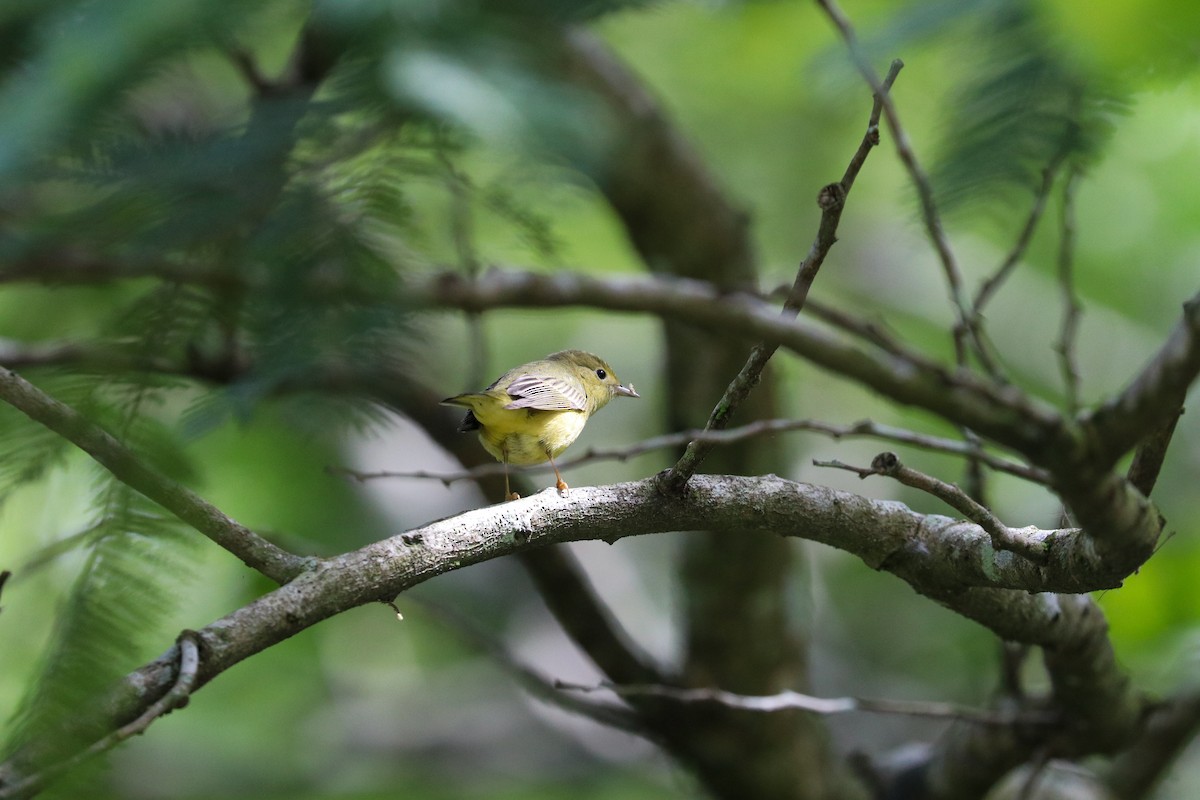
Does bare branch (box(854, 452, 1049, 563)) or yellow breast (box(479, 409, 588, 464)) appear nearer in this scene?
bare branch (box(854, 452, 1049, 563))

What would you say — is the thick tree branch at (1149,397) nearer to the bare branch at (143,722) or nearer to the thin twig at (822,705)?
the bare branch at (143,722)

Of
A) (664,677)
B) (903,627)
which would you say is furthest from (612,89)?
(903,627)

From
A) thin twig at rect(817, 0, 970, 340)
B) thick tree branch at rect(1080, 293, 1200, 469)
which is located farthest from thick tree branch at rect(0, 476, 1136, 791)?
thin twig at rect(817, 0, 970, 340)

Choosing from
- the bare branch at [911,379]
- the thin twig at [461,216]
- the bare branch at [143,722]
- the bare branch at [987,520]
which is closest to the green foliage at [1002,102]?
the bare branch at [911,379]

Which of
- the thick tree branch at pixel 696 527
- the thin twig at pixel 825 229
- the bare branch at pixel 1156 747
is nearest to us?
the thin twig at pixel 825 229

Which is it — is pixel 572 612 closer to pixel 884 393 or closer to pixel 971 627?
pixel 971 627

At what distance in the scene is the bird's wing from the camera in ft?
10.8

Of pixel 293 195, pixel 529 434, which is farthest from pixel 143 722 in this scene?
pixel 529 434

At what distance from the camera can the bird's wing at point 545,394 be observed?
3.30 m

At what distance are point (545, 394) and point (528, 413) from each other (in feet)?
0.27

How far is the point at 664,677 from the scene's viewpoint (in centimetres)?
506

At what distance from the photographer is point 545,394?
339cm

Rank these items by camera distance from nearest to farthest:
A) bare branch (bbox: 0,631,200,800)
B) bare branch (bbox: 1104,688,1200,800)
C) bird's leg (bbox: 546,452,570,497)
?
1. bare branch (bbox: 0,631,200,800)
2. bird's leg (bbox: 546,452,570,497)
3. bare branch (bbox: 1104,688,1200,800)

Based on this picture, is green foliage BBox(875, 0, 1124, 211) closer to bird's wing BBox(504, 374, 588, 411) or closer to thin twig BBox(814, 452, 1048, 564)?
thin twig BBox(814, 452, 1048, 564)
